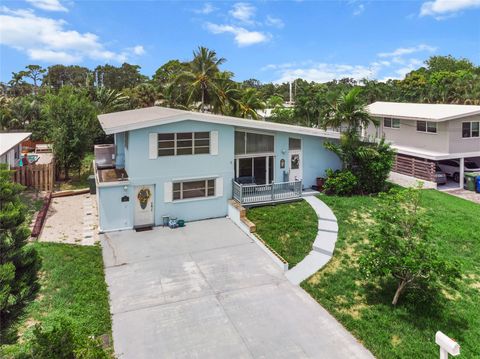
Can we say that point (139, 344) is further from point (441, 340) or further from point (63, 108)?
point (63, 108)

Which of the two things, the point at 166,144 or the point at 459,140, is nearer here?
the point at 166,144

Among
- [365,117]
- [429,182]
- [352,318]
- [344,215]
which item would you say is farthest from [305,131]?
[352,318]

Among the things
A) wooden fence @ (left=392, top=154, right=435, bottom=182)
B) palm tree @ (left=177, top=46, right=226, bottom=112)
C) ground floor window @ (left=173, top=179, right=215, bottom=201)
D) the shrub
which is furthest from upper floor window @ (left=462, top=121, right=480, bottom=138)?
palm tree @ (left=177, top=46, right=226, bottom=112)

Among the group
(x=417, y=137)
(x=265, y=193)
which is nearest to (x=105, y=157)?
(x=265, y=193)

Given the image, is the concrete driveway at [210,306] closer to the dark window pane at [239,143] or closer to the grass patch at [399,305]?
the grass patch at [399,305]

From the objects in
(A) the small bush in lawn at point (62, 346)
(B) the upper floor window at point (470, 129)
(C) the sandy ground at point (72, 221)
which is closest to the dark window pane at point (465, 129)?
(B) the upper floor window at point (470, 129)

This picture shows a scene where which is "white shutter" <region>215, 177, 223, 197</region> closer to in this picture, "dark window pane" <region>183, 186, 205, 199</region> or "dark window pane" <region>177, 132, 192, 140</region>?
"dark window pane" <region>183, 186, 205, 199</region>

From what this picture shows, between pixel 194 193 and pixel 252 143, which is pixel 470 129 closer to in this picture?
pixel 252 143
